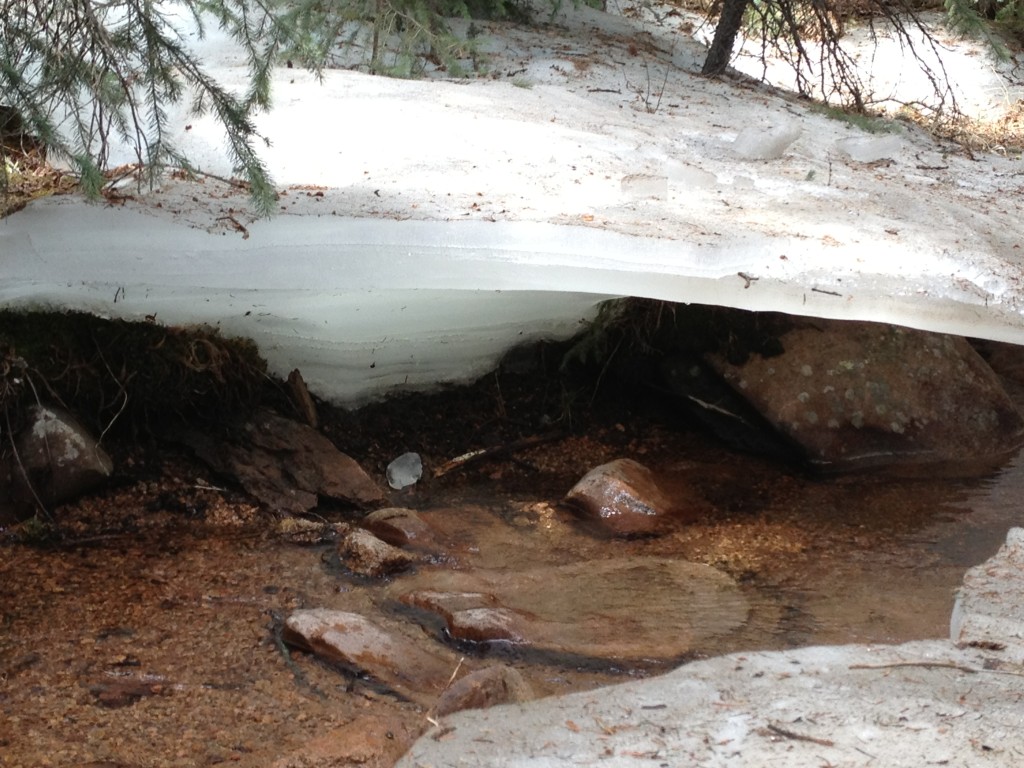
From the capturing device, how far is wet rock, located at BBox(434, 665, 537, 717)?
93.4 inches

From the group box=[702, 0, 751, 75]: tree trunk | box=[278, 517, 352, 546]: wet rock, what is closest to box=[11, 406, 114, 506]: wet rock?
box=[278, 517, 352, 546]: wet rock

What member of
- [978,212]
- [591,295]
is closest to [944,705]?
[591,295]

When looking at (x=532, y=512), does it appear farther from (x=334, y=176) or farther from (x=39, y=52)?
(x=39, y=52)

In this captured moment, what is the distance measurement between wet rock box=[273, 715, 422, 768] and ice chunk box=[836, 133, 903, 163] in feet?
11.8

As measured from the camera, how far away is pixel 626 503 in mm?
3740

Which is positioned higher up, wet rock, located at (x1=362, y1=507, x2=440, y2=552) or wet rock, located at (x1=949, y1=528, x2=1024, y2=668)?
wet rock, located at (x1=949, y1=528, x2=1024, y2=668)

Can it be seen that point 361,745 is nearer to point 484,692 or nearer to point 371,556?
point 484,692

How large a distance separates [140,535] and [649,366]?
2.22 meters

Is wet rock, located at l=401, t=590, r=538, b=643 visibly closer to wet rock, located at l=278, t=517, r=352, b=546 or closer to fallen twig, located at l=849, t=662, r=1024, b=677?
wet rock, located at l=278, t=517, r=352, b=546

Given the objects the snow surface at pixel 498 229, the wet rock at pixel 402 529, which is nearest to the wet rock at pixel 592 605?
the wet rock at pixel 402 529

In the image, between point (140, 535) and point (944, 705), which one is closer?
point (944, 705)

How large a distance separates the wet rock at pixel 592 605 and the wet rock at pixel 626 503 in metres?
0.23

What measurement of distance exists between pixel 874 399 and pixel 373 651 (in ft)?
8.41

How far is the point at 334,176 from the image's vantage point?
13.0ft
